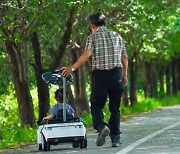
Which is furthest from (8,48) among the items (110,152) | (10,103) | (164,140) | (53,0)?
(10,103)

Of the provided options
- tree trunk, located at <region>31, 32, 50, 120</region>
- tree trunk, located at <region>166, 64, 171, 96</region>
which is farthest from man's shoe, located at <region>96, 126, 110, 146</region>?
tree trunk, located at <region>166, 64, 171, 96</region>

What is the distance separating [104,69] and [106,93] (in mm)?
400

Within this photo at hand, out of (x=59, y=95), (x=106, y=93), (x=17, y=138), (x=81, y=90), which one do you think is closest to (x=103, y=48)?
(x=106, y=93)

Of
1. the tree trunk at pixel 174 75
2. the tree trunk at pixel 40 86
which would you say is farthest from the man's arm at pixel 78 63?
the tree trunk at pixel 174 75

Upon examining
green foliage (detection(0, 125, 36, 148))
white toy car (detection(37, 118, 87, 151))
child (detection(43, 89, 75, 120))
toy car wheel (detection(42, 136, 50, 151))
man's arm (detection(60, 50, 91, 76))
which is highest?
man's arm (detection(60, 50, 91, 76))

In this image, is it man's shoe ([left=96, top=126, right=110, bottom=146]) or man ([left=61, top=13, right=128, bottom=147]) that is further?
man ([left=61, top=13, right=128, bottom=147])

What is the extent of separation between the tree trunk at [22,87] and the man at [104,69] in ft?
34.7

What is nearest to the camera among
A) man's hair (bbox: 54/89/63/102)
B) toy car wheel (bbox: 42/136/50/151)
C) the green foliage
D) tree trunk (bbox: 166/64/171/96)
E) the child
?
toy car wheel (bbox: 42/136/50/151)

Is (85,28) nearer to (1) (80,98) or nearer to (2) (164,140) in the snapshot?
(1) (80,98)

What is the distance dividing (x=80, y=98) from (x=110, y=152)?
864 inches

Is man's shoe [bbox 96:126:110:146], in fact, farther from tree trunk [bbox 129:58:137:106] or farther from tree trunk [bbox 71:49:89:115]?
tree trunk [bbox 129:58:137:106]

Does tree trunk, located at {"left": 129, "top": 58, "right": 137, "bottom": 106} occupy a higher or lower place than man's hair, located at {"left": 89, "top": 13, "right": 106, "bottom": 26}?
lower

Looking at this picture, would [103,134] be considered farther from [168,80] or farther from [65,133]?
[168,80]

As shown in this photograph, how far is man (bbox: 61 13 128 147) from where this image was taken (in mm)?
12273
